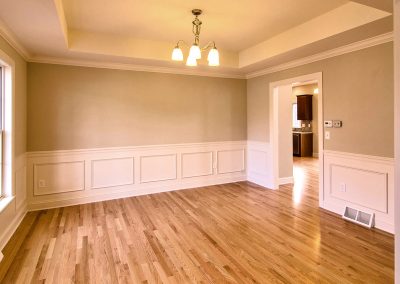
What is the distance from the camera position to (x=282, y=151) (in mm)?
5531

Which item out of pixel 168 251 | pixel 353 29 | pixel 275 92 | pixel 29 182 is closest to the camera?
pixel 168 251

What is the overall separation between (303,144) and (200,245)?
24.4 ft

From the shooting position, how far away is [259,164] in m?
5.42

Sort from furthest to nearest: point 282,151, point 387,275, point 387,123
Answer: point 282,151 < point 387,123 < point 387,275

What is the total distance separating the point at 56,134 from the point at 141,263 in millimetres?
2752

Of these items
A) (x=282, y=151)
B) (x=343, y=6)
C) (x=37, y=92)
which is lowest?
(x=282, y=151)

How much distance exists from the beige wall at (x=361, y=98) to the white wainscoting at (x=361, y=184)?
125 millimetres

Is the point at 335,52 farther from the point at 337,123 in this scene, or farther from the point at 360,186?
the point at 360,186

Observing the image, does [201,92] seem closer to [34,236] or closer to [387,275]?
[34,236]

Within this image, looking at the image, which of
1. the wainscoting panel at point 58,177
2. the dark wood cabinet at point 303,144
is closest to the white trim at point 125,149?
the wainscoting panel at point 58,177

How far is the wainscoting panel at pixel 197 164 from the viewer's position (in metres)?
5.15

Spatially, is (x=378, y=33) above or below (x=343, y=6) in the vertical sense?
below

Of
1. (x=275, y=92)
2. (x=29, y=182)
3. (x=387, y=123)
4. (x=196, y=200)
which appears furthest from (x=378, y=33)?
(x=29, y=182)

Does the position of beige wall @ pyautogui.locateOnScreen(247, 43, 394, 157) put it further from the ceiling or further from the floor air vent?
the floor air vent
